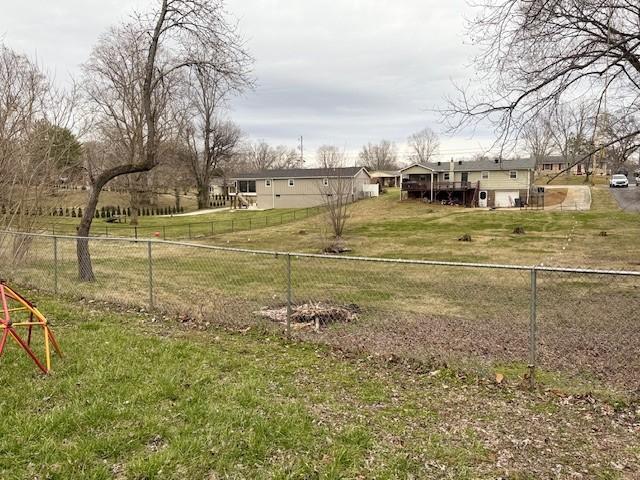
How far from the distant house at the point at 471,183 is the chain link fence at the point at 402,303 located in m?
40.1

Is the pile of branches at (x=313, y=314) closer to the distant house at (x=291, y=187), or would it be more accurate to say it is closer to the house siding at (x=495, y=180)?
the distant house at (x=291, y=187)

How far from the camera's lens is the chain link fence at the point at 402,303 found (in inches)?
235

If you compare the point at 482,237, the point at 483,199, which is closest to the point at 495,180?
the point at 483,199

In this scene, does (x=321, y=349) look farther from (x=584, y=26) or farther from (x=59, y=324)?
(x=584, y=26)

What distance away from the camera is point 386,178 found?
95.7 m

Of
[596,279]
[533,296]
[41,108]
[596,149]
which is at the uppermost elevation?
[41,108]

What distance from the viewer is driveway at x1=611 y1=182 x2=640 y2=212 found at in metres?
41.5

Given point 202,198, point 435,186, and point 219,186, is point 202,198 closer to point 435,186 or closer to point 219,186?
point 219,186

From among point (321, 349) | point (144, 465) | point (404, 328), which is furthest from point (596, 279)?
point (144, 465)

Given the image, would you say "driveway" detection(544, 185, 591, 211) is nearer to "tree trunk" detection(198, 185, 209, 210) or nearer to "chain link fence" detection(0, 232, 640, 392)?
"chain link fence" detection(0, 232, 640, 392)

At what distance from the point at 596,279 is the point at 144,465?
47.6ft

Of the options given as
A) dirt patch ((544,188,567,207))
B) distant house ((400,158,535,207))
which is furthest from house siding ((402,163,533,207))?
dirt patch ((544,188,567,207))

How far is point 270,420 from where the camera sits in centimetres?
383

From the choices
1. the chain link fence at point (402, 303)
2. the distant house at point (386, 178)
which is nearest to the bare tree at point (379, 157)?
the distant house at point (386, 178)
